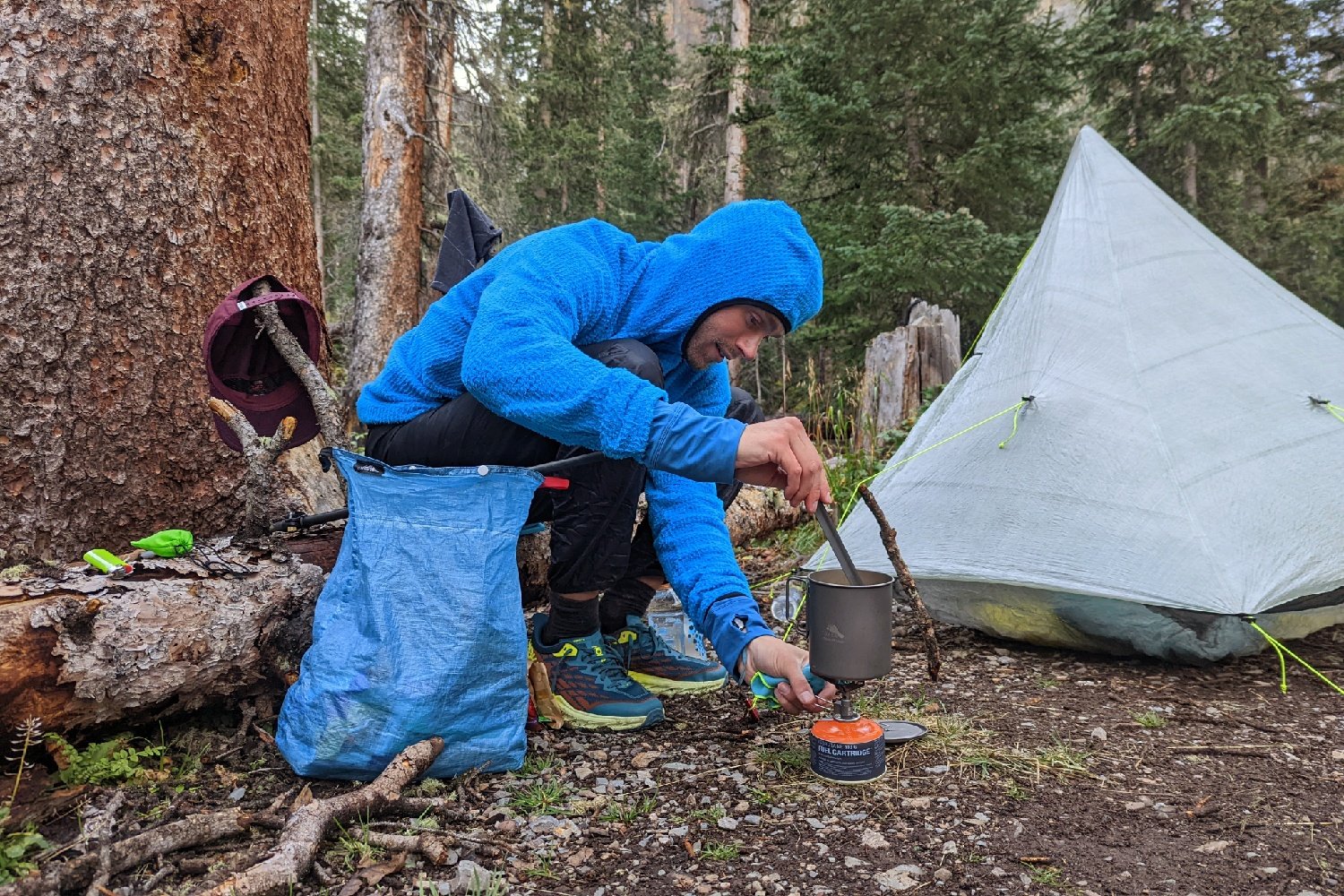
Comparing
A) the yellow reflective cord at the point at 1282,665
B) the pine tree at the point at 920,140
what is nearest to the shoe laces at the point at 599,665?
the yellow reflective cord at the point at 1282,665

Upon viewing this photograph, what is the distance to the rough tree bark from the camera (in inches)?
224

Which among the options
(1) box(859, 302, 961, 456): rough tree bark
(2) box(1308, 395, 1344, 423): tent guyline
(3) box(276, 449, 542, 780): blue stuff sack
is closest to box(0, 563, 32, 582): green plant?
(3) box(276, 449, 542, 780): blue stuff sack

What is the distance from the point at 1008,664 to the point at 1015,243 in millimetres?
6172

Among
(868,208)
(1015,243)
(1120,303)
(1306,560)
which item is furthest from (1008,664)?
(868,208)

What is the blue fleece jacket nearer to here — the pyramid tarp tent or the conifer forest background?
the pyramid tarp tent

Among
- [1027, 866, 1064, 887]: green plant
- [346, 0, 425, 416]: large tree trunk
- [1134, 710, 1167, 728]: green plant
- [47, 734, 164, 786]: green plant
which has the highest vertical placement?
[346, 0, 425, 416]: large tree trunk

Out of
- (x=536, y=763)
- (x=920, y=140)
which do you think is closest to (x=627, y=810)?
(x=536, y=763)

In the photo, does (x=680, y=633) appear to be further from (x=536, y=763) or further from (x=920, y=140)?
(x=920, y=140)

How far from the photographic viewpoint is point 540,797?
5.54 feet

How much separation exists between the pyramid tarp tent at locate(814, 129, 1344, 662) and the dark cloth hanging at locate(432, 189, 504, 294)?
4.93 ft

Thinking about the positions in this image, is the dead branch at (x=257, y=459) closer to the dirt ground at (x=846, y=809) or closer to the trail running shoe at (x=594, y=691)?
the dirt ground at (x=846, y=809)

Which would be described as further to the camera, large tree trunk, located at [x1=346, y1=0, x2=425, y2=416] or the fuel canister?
large tree trunk, located at [x1=346, y1=0, x2=425, y2=416]

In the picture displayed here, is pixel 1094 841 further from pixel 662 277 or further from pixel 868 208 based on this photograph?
pixel 868 208

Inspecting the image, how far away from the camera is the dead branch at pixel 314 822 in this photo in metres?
1.29
